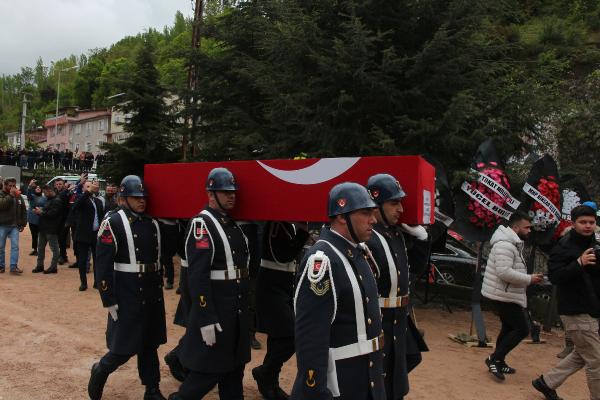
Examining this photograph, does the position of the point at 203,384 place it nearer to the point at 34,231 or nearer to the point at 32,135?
the point at 34,231

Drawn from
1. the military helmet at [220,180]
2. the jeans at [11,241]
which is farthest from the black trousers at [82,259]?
the military helmet at [220,180]

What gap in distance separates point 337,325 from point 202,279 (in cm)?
158

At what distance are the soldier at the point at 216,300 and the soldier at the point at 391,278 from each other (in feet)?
4.16

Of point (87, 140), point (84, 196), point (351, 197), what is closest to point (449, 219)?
point (351, 197)

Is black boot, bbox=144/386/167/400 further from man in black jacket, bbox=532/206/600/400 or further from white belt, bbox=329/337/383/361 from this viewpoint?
man in black jacket, bbox=532/206/600/400

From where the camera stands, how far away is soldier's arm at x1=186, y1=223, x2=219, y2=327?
4250 millimetres

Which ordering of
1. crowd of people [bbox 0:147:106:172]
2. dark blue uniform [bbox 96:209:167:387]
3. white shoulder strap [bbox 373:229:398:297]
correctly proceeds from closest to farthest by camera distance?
white shoulder strap [bbox 373:229:398:297] → dark blue uniform [bbox 96:209:167:387] → crowd of people [bbox 0:147:106:172]

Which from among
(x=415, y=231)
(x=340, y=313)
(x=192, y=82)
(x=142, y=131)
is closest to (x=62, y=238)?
(x=142, y=131)

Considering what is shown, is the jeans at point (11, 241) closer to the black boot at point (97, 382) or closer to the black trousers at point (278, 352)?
the black boot at point (97, 382)

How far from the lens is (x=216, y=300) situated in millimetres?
4434

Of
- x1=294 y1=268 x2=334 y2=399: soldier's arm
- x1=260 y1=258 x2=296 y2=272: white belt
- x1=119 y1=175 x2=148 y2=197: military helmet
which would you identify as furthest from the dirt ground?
x1=294 y1=268 x2=334 y2=399: soldier's arm

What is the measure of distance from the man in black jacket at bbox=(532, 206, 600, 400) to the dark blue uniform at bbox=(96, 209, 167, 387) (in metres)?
4.06

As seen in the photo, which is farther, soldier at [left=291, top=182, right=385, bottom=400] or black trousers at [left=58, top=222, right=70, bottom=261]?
black trousers at [left=58, top=222, right=70, bottom=261]

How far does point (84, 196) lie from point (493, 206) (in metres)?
8.00
